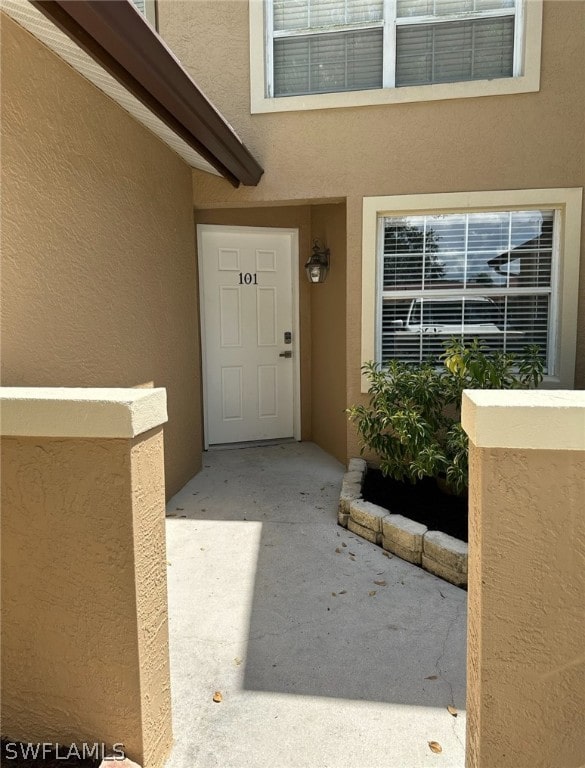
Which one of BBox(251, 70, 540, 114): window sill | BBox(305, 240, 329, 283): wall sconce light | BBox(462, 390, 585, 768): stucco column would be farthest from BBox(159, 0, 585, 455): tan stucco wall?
BBox(462, 390, 585, 768): stucco column

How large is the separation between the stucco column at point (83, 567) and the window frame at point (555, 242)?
3.19 meters

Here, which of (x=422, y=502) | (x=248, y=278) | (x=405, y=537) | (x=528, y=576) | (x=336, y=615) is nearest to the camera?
(x=528, y=576)

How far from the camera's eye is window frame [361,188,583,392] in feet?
13.5

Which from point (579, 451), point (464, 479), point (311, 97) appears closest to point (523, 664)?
point (579, 451)

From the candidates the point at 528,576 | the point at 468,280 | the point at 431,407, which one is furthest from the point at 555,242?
the point at 528,576

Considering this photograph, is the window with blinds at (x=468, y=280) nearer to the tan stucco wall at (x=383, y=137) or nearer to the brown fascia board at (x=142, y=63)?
the tan stucco wall at (x=383, y=137)

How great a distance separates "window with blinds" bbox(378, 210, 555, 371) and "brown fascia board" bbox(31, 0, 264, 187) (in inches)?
74.9

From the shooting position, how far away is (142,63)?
89.7 inches

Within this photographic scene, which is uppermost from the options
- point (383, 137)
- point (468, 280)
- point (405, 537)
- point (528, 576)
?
point (383, 137)

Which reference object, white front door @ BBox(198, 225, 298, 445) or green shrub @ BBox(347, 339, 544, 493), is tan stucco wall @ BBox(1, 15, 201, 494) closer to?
white front door @ BBox(198, 225, 298, 445)

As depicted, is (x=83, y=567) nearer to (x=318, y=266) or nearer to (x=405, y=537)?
(x=405, y=537)

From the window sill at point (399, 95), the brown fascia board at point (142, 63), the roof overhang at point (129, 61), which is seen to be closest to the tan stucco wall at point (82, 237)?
the roof overhang at point (129, 61)

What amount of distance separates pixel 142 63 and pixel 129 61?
63 millimetres

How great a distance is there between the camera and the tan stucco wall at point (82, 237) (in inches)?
86.7
